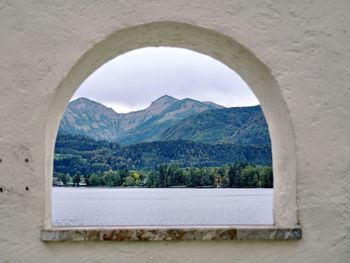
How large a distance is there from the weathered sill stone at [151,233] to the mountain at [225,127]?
207 feet

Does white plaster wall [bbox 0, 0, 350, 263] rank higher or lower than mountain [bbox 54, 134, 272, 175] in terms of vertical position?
lower

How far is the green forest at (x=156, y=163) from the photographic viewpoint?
57.5 m

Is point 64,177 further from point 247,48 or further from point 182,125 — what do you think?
point 247,48

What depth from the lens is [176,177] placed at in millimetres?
62594

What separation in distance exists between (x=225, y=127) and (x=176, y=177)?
1762cm

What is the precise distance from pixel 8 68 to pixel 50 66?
0.31 metres

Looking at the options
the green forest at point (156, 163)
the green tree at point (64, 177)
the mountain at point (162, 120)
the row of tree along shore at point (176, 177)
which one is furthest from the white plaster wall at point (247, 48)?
the mountain at point (162, 120)

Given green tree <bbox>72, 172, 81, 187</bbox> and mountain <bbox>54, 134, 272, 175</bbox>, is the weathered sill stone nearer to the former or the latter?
mountain <bbox>54, 134, 272, 175</bbox>

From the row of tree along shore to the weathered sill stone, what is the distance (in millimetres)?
50148

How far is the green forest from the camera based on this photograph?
5750cm

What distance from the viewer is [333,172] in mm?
4074

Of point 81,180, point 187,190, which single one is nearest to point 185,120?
point 187,190

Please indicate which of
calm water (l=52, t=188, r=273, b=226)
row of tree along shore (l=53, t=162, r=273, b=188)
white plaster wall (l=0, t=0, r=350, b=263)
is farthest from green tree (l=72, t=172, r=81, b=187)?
white plaster wall (l=0, t=0, r=350, b=263)

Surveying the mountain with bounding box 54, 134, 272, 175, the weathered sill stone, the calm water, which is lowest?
the calm water
